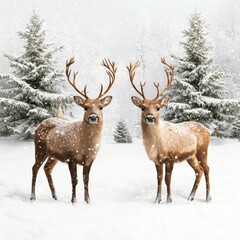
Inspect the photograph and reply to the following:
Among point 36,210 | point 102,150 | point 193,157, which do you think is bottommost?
point 102,150

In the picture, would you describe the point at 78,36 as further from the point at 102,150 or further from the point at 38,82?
the point at 102,150

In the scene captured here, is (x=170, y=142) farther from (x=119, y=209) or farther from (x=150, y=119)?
(x=119, y=209)

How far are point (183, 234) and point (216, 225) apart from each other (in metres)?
0.59

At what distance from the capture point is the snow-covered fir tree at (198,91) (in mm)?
16797

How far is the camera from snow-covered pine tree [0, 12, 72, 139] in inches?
635

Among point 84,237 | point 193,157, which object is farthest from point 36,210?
point 193,157


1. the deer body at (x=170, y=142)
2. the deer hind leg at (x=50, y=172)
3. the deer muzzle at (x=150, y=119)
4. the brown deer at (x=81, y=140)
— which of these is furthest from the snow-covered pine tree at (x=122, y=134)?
the deer muzzle at (x=150, y=119)

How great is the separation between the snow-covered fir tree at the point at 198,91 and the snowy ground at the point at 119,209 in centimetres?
685

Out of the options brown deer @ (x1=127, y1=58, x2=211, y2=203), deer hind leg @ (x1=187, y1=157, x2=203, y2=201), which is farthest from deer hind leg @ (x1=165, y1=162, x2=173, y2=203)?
deer hind leg @ (x1=187, y1=157, x2=203, y2=201)

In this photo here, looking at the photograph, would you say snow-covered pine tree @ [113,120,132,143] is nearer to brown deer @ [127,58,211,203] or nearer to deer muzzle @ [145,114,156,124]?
brown deer @ [127,58,211,203]

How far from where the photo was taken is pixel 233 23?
37.4m

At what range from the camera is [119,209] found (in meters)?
6.47

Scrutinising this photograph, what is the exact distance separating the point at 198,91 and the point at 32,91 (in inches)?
263

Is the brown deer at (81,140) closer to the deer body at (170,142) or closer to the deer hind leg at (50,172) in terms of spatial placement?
the deer hind leg at (50,172)
